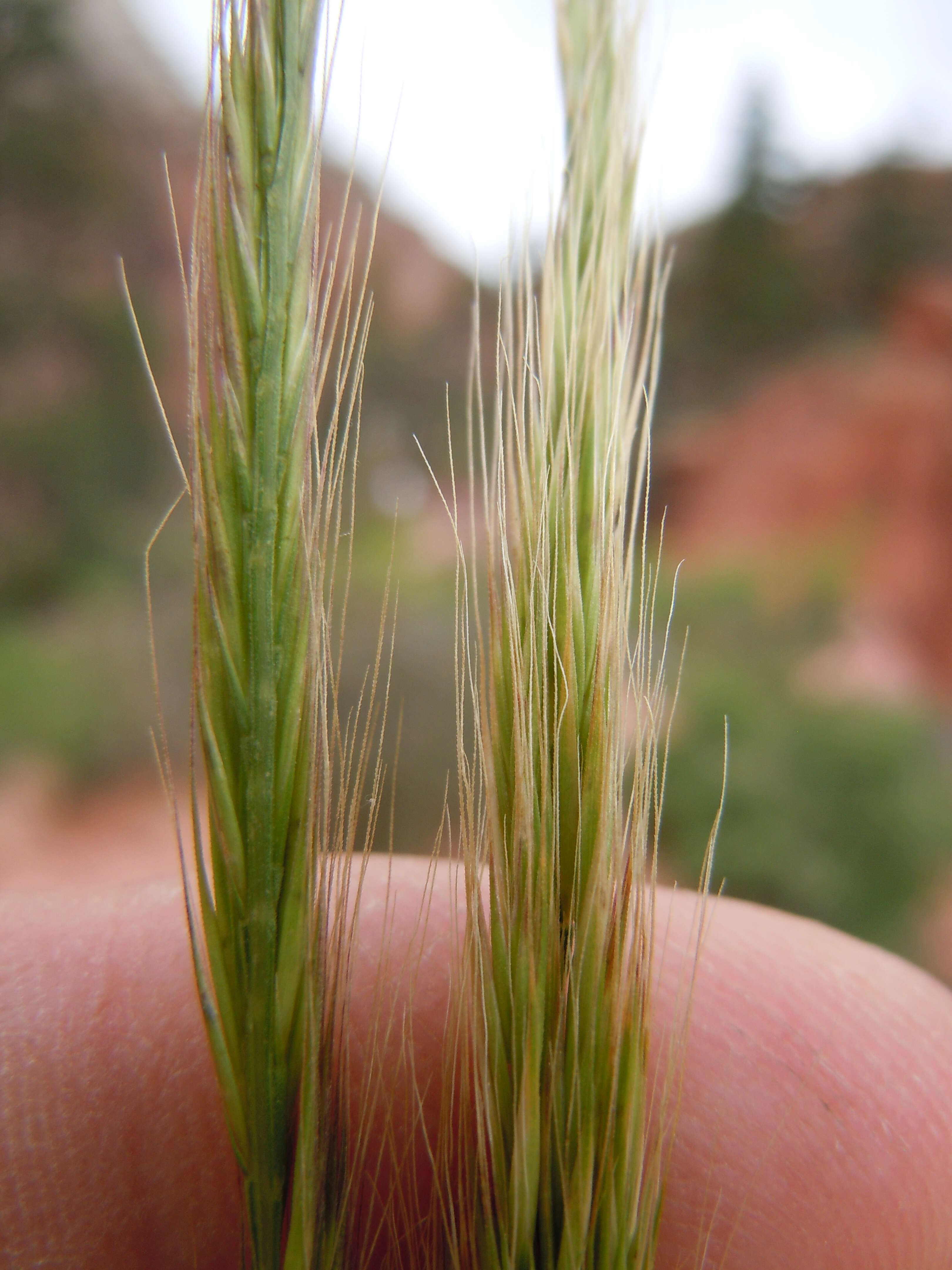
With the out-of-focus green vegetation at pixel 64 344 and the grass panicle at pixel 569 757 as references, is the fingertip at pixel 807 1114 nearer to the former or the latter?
the grass panicle at pixel 569 757

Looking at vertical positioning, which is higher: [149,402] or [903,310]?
[903,310]

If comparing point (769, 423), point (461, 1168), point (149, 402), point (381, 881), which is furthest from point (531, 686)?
point (769, 423)

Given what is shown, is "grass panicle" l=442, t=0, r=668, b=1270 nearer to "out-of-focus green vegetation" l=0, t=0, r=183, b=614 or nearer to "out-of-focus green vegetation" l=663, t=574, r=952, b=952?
"out-of-focus green vegetation" l=663, t=574, r=952, b=952

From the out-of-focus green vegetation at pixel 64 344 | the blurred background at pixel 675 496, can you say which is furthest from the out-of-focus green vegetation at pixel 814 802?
the out-of-focus green vegetation at pixel 64 344

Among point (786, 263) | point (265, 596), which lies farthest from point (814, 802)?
point (786, 263)

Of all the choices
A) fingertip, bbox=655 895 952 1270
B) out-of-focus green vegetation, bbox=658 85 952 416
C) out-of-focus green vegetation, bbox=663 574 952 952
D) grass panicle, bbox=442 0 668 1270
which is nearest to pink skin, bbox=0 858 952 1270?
fingertip, bbox=655 895 952 1270

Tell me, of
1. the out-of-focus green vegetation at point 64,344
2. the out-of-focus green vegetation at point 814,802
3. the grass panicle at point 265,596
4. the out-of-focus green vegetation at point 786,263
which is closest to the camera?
the grass panicle at point 265,596

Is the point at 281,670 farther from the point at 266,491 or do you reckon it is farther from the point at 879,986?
the point at 879,986
